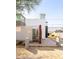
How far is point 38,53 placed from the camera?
198 cm

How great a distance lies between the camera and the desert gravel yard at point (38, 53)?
1970 millimetres

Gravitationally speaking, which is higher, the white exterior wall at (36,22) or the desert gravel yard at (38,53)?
the white exterior wall at (36,22)

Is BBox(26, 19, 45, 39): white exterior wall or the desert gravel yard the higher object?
BBox(26, 19, 45, 39): white exterior wall

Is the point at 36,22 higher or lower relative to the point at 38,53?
higher

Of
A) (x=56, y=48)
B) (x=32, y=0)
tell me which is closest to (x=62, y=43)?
(x=56, y=48)

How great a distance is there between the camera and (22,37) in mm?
1989

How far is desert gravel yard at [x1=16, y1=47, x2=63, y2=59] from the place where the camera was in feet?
6.46
